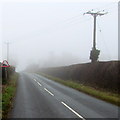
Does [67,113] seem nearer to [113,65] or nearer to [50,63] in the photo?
[113,65]

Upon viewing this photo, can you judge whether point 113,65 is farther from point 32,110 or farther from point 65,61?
point 65,61

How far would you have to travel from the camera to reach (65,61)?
4117 inches

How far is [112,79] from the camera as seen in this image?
20.9m

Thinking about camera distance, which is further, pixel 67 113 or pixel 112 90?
pixel 112 90

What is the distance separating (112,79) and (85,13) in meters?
14.1

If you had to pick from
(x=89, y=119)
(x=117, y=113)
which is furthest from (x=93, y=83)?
(x=89, y=119)

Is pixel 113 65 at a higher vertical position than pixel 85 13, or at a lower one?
lower

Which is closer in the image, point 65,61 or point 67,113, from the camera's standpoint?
point 67,113

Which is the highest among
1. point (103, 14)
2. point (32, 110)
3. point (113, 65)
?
point (103, 14)

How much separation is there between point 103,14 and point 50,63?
292ft

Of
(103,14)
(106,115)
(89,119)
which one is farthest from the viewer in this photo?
(103,14)

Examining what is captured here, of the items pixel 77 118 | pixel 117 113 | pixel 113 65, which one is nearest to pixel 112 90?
pixel 113 65

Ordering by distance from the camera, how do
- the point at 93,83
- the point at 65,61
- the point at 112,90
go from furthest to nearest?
the point at 65,61 → the point at 93,83 → the point at 112,90

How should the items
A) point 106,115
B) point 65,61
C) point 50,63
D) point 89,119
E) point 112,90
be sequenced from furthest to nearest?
point 50,63, point 65,61, point 112,90, point 106,115, point 89,119
